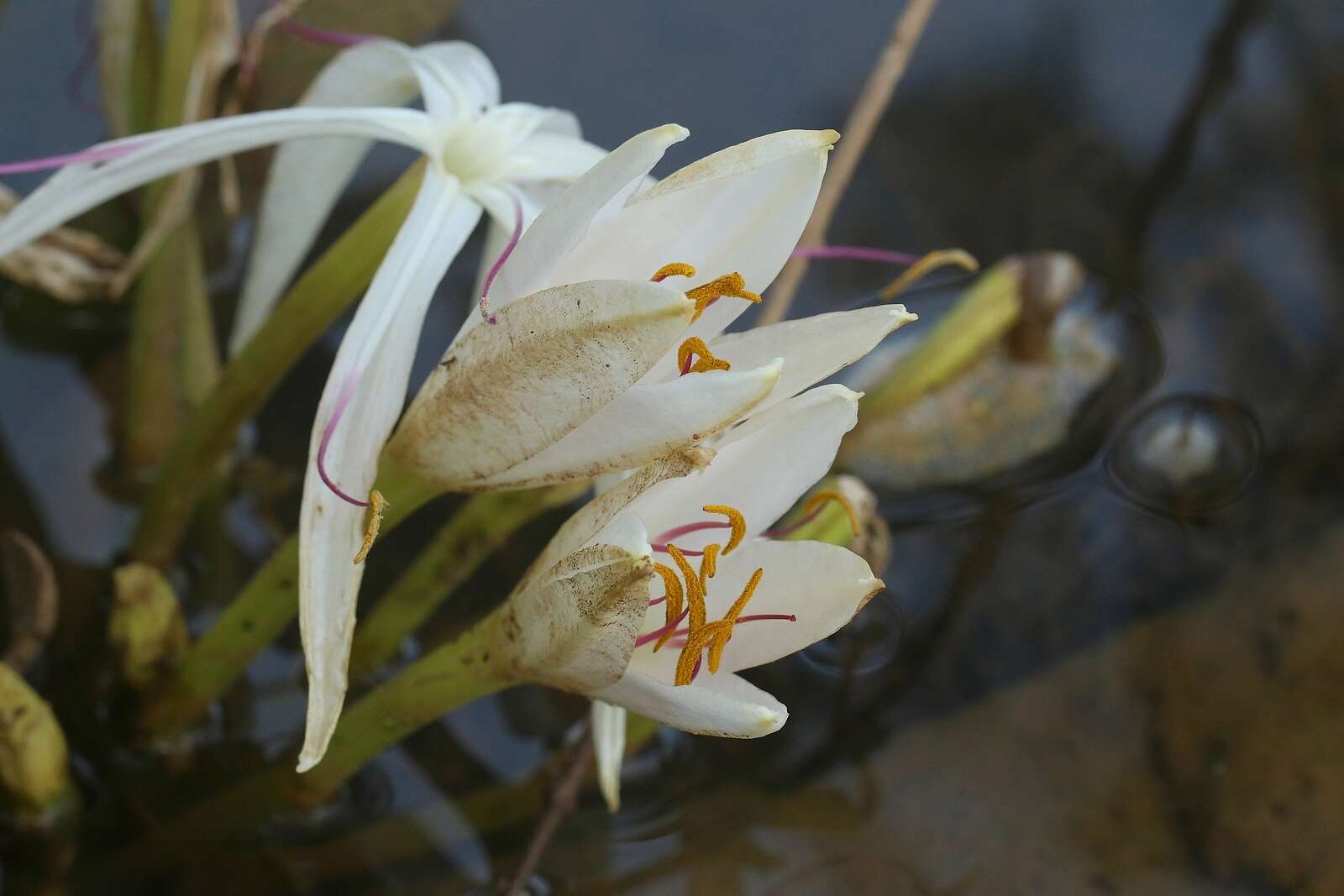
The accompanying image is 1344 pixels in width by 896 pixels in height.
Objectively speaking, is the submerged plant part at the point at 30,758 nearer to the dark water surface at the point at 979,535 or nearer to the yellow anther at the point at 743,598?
the dark water surface at the point at 979,535

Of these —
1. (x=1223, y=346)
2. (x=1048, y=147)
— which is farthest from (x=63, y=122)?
(x=1223, y=346)

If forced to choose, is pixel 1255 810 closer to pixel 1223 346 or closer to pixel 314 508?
pixel 1223 346

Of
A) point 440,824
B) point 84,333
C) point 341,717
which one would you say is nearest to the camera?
point 341,717

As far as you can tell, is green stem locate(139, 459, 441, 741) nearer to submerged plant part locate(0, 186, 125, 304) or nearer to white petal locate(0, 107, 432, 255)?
white petal locate(0, 107, 432, 255)

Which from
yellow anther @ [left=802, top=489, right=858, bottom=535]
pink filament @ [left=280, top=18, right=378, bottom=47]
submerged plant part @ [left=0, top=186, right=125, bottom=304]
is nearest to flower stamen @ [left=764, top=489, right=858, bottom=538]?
yellow anther @ [left=802, top=489, right=858, bottom=535]

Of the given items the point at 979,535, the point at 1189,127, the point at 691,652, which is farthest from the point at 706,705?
the point at 1189,127
